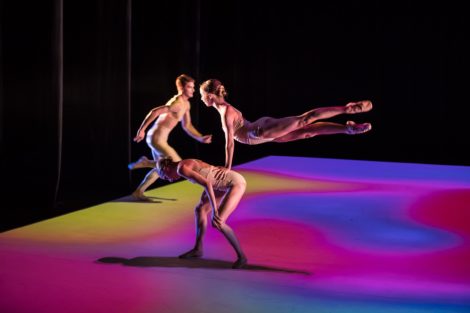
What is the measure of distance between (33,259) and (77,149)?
3185 millimetres

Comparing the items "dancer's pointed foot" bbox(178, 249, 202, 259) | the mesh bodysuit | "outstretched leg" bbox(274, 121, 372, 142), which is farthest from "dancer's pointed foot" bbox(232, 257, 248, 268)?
"outstretched leg" bbox(274, 121, 372, 142)

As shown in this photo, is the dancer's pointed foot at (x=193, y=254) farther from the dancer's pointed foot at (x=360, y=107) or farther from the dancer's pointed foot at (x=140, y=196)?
the dancer's pointed foot at (x=140, y=196)

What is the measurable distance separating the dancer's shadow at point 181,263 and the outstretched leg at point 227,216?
8cm

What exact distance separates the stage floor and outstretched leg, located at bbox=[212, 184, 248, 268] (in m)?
0.12

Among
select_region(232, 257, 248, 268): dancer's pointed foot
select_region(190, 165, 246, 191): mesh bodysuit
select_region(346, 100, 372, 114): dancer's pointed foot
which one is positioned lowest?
select_region(232, 257, 248, 268): dancer's pointed foot

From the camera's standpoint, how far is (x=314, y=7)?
12.9m

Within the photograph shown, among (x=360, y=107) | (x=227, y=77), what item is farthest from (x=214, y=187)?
(x=227, y=77)

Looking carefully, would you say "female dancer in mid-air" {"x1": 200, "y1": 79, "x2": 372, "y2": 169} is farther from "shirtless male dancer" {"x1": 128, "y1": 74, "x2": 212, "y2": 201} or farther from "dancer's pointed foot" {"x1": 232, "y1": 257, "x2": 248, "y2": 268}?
"shirtless male dancer" {"x1": 128, "y1": 74, "x2": 212, "y2": 201}

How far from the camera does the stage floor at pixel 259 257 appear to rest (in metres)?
4.61

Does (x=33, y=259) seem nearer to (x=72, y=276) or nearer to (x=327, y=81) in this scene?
(x=72, y=276)

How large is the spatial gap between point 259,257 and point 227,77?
7.76m

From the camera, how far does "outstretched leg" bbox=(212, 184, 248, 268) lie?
523 centimetres

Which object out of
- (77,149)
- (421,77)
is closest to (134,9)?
(77,149)

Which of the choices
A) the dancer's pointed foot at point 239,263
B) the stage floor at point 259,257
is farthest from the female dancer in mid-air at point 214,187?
the stage floor at point 259,257
